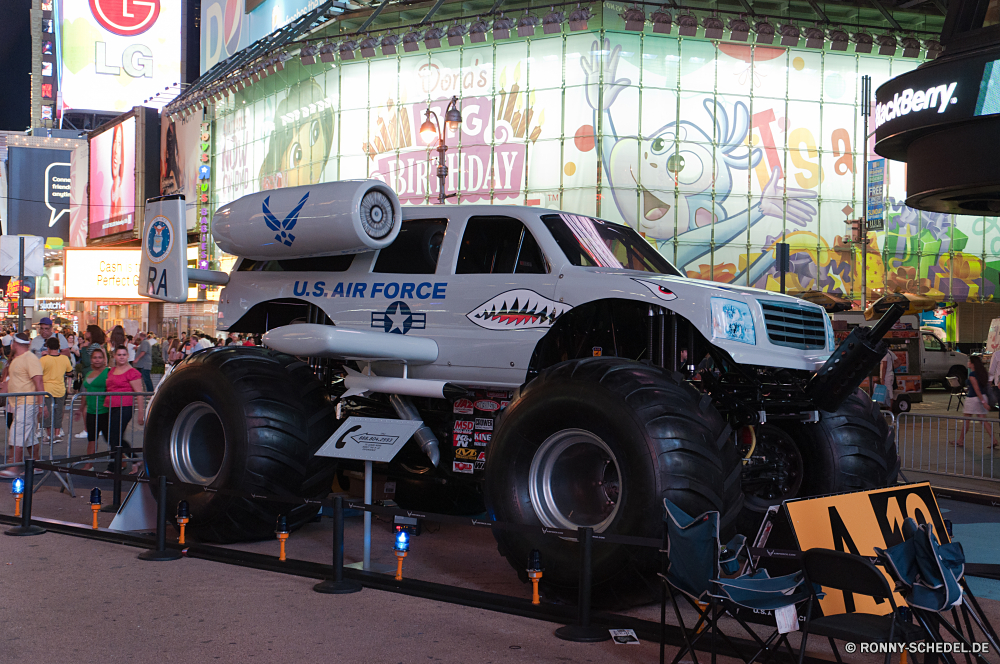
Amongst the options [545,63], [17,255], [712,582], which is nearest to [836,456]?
[712,582]

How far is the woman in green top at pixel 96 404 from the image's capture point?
40.3 feet

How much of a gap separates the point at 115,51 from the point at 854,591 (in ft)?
259

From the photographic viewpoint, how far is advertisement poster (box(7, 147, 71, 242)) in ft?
315

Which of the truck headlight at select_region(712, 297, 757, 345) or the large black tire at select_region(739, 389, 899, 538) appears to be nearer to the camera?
the truck headlight at select_region(712, 297, 757, 345)

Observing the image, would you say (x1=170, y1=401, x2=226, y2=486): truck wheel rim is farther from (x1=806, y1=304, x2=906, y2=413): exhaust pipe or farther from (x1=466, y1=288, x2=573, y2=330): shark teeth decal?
(x1=806, y1=304, x2=906, y2=413): exhaust pipe

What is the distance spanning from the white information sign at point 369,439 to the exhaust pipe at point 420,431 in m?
0.36

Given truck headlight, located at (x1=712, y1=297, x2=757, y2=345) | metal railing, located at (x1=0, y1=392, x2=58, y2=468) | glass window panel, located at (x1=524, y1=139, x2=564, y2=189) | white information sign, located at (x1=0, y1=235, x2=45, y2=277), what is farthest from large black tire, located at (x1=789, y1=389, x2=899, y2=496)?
glass window panel, located at (x1=524, y1=139, x2=564, y2=189)

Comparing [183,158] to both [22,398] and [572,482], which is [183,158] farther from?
[572,482]

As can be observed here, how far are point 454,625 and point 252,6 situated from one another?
48.7 m

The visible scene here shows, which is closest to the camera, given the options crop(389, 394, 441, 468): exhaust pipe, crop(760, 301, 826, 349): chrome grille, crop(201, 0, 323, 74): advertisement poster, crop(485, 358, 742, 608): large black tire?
crop(485, 358, 742, 608): large black tire

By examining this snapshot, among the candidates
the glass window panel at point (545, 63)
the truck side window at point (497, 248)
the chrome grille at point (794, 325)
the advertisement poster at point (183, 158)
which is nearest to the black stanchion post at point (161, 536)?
the truck side window at point (497, 248)

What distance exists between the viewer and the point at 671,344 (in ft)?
23.0

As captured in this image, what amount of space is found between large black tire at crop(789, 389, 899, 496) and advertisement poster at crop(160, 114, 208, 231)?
46994mm

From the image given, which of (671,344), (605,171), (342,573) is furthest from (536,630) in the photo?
(605,171)
